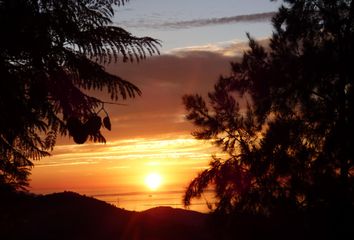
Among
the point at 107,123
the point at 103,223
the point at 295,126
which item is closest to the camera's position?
the point at 107,123

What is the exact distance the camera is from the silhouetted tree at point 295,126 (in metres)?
→ 13.3

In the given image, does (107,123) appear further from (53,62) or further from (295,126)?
(295,126)

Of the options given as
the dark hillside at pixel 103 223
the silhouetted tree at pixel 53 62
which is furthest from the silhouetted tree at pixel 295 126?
the silhouetted tree at pixel 53 62

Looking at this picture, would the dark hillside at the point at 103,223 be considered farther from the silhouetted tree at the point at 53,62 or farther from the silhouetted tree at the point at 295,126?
the silhouetted tree at the point at 53,62

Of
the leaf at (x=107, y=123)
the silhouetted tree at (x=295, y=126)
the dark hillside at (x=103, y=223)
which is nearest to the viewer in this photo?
the leaf at (x=107, y=123)

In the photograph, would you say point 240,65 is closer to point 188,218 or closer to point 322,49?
point 322,49

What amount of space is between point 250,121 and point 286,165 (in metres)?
2.34

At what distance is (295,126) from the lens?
14164mm

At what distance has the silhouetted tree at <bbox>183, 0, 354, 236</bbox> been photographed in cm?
1334

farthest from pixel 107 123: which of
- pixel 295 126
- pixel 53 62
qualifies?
pixel 295 126

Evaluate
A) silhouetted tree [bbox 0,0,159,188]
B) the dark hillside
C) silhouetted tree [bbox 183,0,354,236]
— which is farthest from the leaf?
the dark hillside

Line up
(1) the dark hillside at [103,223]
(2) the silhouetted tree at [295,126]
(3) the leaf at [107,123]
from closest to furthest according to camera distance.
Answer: (3) the leaf at [107,123]
(2) the silhouetted tree at [295,126]
(1) the dark hillside at [103,223]

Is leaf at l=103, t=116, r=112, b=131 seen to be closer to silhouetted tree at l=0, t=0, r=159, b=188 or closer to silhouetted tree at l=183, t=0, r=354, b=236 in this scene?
silhouetted tree at l=0, t=0, r=159, b=188

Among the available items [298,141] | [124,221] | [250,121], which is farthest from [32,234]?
[298,141]
